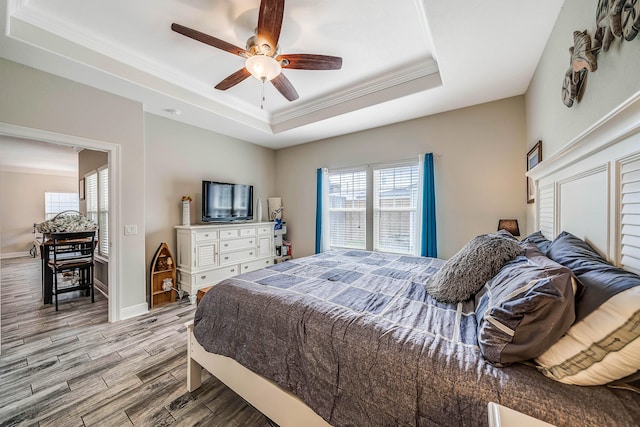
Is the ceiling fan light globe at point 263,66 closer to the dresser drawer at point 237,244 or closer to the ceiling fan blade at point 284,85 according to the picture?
the ceiling fan blade at point 284,85

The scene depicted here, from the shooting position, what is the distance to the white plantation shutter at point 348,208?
4059mm

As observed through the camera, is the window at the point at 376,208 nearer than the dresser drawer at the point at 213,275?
No

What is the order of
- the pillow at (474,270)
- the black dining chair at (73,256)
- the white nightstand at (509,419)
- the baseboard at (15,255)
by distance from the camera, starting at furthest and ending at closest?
the baseboard at (15,255)
the black dining chair at (73,256)
the pillow at (474,270)
the white nightstand at (509,419)

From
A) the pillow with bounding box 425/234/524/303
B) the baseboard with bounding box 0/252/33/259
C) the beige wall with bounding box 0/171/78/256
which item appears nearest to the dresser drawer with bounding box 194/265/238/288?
the pillow with bounding box 425/234/524/303

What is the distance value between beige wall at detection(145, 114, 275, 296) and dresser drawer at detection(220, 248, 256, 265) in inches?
28.0

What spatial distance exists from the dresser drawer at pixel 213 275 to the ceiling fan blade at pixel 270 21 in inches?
116

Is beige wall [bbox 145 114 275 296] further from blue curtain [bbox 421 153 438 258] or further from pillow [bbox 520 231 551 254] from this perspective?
pillow [bbox 520 231 551 254]

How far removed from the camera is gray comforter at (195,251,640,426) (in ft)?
2.40

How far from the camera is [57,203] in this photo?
727 cm

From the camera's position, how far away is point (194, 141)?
3.73 m

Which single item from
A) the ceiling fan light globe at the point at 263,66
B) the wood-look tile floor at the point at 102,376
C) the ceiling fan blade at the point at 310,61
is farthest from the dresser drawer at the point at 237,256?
the ceiling fan blade at the point at 310,61

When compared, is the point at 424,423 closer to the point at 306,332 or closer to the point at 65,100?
the point at 306,332

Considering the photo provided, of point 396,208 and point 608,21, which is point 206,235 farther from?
point 608,21

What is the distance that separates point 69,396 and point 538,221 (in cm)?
384
